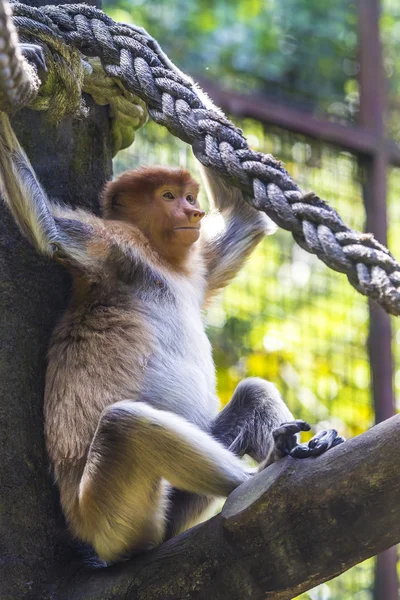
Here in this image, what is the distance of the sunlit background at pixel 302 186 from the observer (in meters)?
8.23

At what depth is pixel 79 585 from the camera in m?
3.79

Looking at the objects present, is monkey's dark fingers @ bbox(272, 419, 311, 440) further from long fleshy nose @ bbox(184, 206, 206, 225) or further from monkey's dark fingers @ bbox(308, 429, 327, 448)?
long fleshy nose @ bbox(184, 206, 206, 225)

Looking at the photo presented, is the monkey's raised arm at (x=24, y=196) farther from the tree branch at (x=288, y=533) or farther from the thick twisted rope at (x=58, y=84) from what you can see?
the tree branch at (x=288, y=533)

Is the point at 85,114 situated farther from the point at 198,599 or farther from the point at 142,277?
the point at 198,599

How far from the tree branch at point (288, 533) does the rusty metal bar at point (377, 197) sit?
3.86 meters

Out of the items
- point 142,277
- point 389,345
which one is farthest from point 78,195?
point 389,345

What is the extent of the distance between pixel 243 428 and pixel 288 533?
119 centimetres

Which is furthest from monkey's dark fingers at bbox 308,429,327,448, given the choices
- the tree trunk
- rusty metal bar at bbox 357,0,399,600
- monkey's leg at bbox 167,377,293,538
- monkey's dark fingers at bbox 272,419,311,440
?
rusty metal bar at bbox 357,0,399,600

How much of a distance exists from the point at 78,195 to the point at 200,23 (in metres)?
4.86

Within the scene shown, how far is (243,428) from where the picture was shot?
4555mm

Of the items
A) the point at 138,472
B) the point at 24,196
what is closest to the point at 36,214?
the point at 24,196

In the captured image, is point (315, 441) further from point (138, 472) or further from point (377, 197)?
point (377, 197)

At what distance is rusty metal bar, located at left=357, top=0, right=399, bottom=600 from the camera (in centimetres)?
717

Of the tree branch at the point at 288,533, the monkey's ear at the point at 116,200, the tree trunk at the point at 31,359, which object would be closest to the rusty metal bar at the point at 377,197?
the monkey's ear at the point at 116,200
